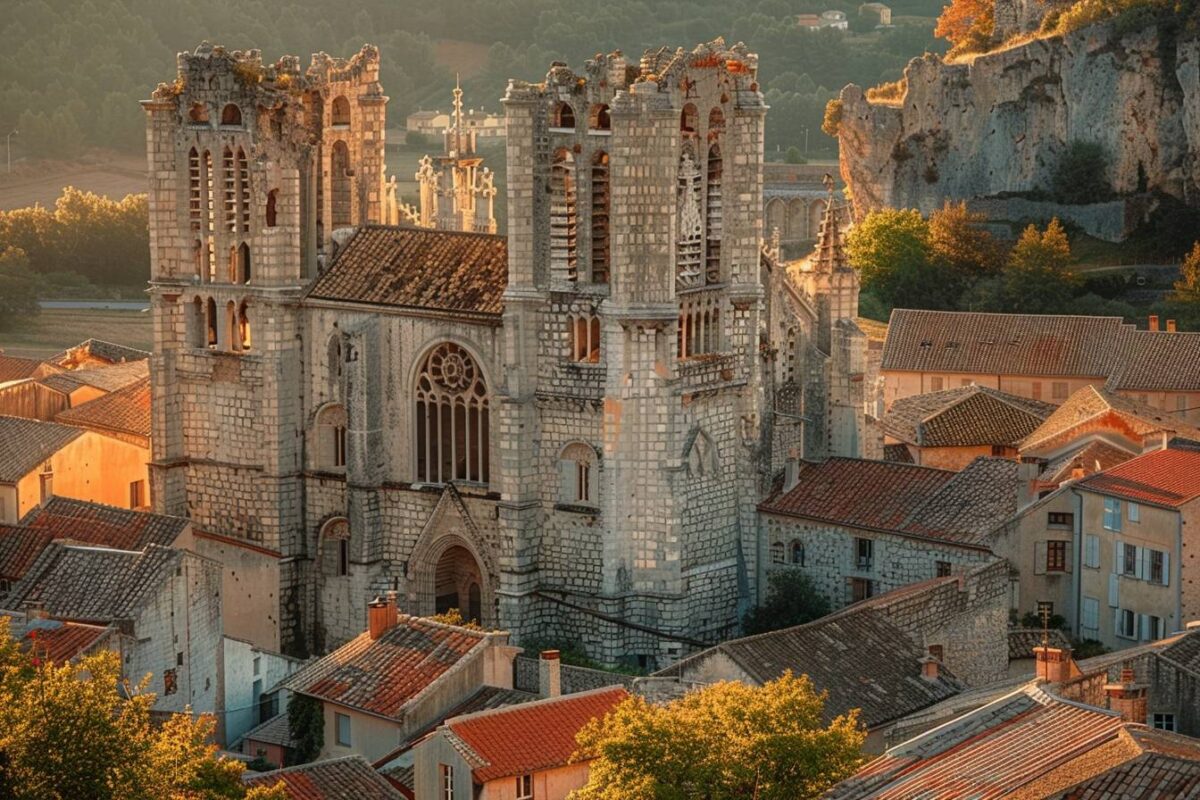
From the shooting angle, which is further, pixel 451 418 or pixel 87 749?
Result: pixel 451 418

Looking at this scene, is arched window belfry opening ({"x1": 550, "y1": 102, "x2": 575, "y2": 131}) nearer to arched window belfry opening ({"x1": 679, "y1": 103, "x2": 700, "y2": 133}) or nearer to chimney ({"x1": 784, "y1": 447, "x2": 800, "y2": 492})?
arched window belfry opening ({"x1": 679, "y1": 103, "x2": 700, "y2": 133})

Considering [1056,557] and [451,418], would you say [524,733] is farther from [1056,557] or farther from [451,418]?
[1056,557]

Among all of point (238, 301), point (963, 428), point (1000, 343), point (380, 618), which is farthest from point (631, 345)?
point (1000, 343)

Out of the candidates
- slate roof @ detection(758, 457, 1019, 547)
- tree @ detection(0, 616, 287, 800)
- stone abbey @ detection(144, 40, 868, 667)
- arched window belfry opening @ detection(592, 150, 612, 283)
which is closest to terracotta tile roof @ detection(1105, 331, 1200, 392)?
stone abbey @ detection(144, 40, 868, 667)

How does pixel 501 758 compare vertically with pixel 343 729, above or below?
above

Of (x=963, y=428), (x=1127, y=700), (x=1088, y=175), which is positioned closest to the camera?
(x=1127, y=700)

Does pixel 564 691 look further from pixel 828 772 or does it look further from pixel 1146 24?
pixel 1146 24

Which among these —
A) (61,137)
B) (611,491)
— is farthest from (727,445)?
(61,137)

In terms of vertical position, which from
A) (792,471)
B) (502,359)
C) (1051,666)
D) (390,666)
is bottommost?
(390,666)

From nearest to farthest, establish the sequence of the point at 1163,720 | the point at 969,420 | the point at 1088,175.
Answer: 1. the point at 1163,720
2. the point at 969,420
3. the point at 1088,175
